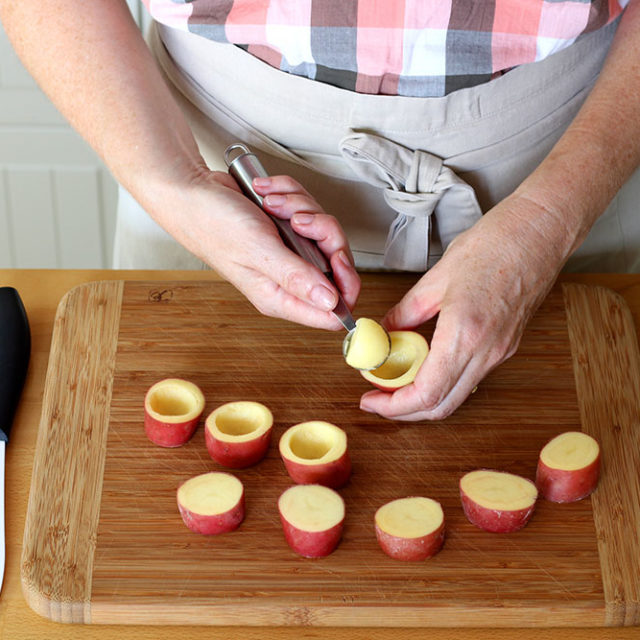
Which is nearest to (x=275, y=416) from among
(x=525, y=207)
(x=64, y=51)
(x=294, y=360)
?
(x=294, y=360)

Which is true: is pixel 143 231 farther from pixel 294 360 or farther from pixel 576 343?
pixel 576 343

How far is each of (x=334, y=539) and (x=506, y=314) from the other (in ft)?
1.29

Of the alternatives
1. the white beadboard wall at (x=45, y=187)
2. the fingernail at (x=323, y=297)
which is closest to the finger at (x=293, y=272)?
the fingernail at (x=323, y=297)

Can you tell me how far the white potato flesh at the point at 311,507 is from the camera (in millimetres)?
1192

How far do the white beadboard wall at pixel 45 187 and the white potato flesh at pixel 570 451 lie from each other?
155 cm

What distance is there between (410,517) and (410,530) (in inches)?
1.0

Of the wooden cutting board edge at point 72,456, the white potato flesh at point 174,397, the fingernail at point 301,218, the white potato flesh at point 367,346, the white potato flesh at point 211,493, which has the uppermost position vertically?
the fingernail at point 301,218

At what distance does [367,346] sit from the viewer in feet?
4.39

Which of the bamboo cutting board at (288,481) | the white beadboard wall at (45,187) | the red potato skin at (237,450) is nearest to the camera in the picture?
the bamboo cutting board at (288,481)

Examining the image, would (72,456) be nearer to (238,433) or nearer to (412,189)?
(238,433)

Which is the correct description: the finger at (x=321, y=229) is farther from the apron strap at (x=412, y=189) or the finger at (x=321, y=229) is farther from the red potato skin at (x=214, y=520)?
the red potato skin at (x=214, y=520)

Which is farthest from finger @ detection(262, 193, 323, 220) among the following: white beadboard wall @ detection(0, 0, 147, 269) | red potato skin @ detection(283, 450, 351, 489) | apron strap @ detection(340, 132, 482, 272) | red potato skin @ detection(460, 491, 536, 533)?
white beadboard wall @ detection(0, 0, 147, 269)

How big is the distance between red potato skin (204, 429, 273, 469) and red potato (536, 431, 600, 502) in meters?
0.37

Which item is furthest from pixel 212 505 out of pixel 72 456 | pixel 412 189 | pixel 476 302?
pixel 412 189
